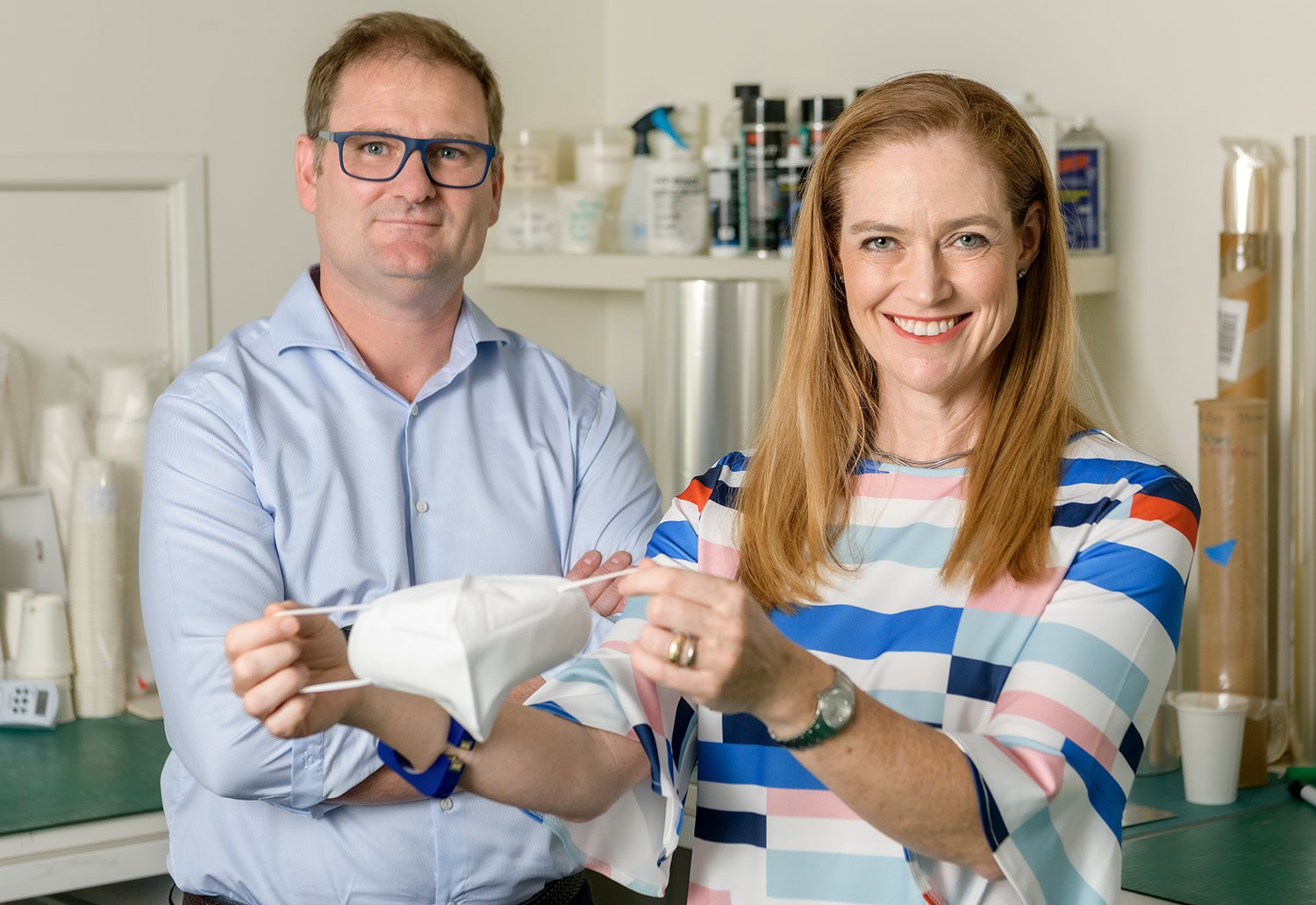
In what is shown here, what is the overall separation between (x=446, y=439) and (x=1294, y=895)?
2.93 feet

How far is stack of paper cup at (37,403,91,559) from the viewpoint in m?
2.01

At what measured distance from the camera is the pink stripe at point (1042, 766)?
3.01ft

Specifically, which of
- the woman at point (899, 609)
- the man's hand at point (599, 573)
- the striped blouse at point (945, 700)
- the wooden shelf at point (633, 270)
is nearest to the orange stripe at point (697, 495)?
the woman at point (899, 609)

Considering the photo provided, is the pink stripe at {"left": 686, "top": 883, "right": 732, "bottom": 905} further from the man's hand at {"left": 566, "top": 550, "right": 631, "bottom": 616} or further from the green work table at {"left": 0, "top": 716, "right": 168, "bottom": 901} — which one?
the green work table at {"left": 0, "top": 716, "right": 168, "bottom": 901}

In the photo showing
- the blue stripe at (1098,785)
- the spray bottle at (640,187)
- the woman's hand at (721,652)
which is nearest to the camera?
the woman's hand at (721,652)

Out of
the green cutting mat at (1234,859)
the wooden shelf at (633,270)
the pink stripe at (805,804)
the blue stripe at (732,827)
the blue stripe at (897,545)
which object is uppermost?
the wooden shelf at (633,270)

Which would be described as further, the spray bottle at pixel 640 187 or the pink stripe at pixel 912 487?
the spray bottle at pixel 640 187

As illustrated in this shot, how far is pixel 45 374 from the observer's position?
206 cm

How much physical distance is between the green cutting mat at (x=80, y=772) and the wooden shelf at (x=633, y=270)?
0.90 metres

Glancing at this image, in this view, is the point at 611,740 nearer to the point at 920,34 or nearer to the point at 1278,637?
the point at 1278,637

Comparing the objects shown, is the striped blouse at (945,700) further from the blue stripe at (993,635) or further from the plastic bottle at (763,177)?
the plastic bottle at (763,177)

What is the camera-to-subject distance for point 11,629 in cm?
196

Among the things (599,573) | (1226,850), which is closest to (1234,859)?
(1226,850)

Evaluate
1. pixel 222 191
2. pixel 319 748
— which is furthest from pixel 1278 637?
pixel 222 191
